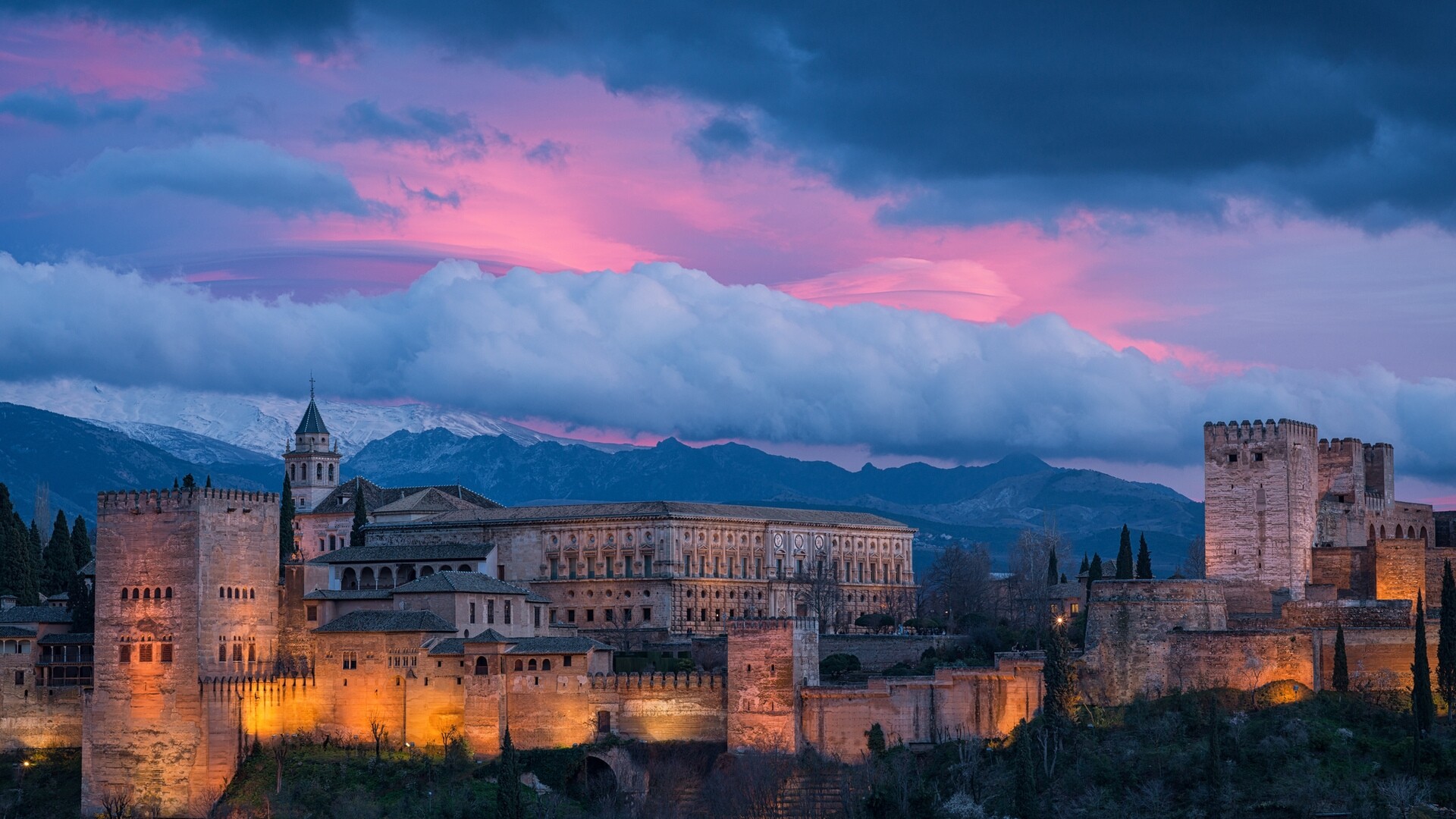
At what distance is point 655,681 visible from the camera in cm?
8019

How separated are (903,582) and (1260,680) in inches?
2512

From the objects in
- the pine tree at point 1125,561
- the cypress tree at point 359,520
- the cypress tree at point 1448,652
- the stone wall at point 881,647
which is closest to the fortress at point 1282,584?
the cypress tree at point 1448,652

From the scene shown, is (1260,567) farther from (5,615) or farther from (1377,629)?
(5,615)

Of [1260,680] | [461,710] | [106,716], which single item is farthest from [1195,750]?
[106,716]

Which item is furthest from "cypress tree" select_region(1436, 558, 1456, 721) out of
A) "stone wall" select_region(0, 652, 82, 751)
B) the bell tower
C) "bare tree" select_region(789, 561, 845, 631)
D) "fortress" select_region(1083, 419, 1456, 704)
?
the bell tower

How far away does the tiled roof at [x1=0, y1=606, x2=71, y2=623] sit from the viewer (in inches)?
3457

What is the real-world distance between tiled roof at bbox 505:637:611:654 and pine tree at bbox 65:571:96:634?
19.2 m

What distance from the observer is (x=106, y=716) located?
80.5 metres

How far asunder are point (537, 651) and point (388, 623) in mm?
6586

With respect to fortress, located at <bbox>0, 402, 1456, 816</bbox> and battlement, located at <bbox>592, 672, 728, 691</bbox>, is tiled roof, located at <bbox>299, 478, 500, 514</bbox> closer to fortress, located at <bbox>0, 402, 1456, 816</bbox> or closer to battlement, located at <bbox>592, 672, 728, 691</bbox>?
fortress, located at <bbox>0, 402, 1456, 816</bbox>

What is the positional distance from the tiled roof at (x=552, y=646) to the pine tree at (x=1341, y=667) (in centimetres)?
2966

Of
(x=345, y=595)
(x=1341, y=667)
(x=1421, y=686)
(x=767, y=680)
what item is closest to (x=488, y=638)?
(x=345, y=595)

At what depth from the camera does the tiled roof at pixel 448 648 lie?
266 feet

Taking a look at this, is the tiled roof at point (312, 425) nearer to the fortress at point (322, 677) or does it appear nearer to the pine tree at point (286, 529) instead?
the pine tree at point (286, 529)
